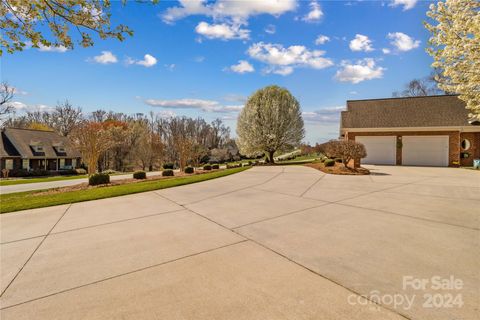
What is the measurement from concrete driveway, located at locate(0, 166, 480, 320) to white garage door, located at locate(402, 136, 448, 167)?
1464cm

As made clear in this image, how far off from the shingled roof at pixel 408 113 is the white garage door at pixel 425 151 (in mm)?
1065

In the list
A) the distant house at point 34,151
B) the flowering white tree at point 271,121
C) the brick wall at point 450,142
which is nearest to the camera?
the brick wall at point 450,142

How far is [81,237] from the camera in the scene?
443cm

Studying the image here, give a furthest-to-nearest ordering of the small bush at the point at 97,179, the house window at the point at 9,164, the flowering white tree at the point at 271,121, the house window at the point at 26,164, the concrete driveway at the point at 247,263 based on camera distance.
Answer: the house window at the point at 26,164 → the house window at the point at 9,164 → the flowering white tree at the point at 271,121 → the small bush at the point at 97,179 → the concrete driveway at the point at 247,263

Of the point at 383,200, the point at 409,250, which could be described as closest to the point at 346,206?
the point at 383,200

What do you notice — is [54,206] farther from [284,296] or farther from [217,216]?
[284,296]

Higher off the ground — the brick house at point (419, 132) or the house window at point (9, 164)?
the brick house at point (419, 132)

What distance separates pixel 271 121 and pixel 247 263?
899 inches

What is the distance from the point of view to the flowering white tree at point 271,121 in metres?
25.2

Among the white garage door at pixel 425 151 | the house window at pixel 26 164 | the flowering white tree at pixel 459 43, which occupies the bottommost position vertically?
the house window at pixel 26 164

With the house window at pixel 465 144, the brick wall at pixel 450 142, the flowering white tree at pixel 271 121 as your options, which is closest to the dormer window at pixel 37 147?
the flowering white tree at pixel 271 121

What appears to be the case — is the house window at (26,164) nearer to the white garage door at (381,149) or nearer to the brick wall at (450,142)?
the white garage door at (381,149)

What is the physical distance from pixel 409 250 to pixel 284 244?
68.6 inches

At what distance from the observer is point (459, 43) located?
20.1 ft
